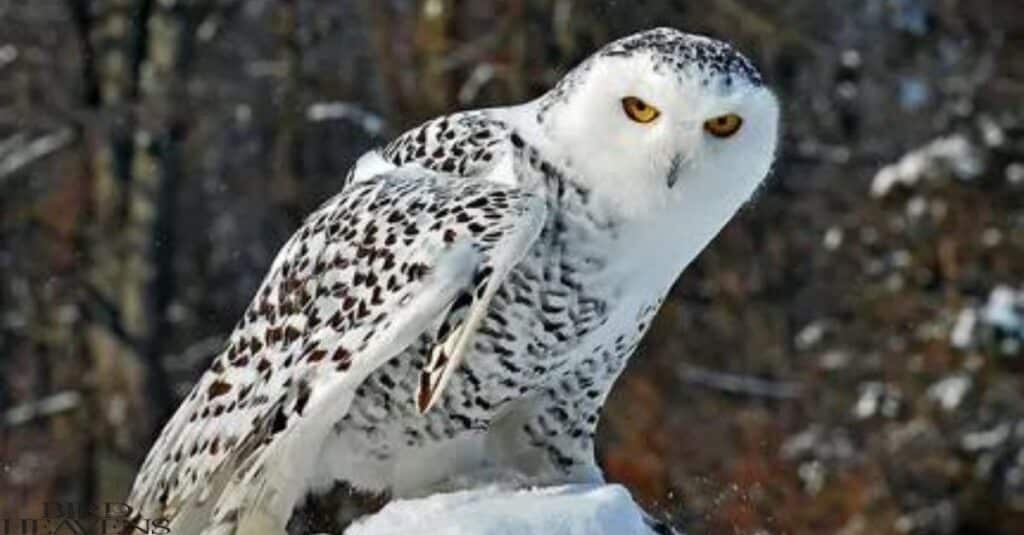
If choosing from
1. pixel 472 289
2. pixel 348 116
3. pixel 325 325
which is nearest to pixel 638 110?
pixel 472 289

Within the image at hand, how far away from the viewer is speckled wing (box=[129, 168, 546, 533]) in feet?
11.3

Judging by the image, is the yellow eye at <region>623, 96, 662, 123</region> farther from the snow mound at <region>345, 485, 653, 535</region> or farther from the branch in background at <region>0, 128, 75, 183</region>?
the branch in background at <region>0, 128, 75, 183</region>

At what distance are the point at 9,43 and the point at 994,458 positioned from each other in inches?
278

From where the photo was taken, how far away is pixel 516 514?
3.37m

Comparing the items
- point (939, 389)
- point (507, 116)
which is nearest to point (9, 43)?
point (939, 389)

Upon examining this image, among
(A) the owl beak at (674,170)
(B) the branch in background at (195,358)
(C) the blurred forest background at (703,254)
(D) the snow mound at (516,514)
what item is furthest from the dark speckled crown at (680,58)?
(B) the branch in background at (195,358)

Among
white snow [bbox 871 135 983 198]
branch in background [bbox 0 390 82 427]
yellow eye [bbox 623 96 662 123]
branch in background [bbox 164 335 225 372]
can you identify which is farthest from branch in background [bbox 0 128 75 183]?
yellow eye [bbox 623 96 662 123]

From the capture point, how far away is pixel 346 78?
53.8ft

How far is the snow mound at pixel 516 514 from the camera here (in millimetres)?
3338

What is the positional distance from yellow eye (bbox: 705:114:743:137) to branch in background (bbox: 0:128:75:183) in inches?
470

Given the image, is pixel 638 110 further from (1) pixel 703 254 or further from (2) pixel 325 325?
(1) pixel 703 254

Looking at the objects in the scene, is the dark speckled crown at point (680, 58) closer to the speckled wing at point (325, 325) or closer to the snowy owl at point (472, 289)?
the snowy owl at point (472, 289)

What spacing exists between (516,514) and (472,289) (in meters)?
0.34

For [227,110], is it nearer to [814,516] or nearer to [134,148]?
[134,148]
